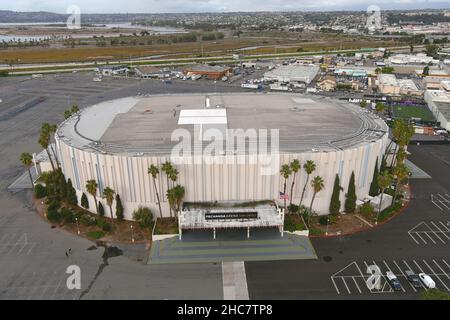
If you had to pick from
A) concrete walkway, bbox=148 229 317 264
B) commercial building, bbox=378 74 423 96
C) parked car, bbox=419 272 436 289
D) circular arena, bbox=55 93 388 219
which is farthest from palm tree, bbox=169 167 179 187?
commercial building, bbox=378 74 423 96

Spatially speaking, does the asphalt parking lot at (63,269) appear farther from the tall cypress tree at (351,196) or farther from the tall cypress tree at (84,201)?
the tall cypress tree at (351,196)

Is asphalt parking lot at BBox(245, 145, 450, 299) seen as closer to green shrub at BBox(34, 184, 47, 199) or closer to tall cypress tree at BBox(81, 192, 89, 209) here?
tall cypress tree at BBox(81, 192, 89, 209)

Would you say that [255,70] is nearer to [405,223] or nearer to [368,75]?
[368,75]

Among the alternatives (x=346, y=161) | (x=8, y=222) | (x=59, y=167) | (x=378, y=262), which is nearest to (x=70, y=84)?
(x=59, y=167)

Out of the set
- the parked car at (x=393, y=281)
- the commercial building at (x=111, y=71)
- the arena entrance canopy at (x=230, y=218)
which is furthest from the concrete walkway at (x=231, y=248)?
the commercial building at (x=111, y=71)

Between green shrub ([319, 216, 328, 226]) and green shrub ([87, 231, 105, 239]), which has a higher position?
green shrub ([319, 216, 328, 226])

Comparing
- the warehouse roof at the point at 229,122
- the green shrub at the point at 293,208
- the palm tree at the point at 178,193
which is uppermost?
the warehouse roof at the point at 229,122

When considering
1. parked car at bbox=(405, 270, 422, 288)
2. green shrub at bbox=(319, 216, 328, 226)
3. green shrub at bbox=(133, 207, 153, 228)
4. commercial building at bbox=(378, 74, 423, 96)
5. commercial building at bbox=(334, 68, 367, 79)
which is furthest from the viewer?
commercial building at bbox=(334, 68, 367, 79)
